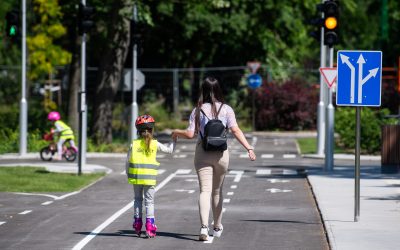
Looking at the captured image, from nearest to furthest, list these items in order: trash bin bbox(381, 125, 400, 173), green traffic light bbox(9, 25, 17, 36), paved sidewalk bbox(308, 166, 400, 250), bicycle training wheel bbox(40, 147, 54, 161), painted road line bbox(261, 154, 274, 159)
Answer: paved sidewalk bbox(308, 166, 400, 250), trash bin bbox(381, 125, 400, 173), green traffic light bbox(9, 25, 17, 36), bicycle training wheel bbox(40, 147, 54, 161), painted road line bbox(261, 154, 274, 159)

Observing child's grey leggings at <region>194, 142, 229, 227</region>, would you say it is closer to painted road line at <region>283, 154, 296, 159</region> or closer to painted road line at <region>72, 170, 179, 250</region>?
painted road line at <region>72, 170, 179, 250</region>

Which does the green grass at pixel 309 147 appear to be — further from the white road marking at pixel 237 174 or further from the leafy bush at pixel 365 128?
the white road marking at pixel 237 174

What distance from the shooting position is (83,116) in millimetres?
26031

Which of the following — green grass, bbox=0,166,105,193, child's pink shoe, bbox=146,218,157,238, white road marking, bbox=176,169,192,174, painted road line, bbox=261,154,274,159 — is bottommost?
painted road line, bbox=261,154,274,159

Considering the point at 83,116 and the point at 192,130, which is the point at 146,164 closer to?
the point at 192,130

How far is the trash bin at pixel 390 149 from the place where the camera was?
2562 cm

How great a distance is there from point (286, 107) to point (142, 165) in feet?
118

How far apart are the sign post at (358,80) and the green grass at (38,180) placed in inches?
313

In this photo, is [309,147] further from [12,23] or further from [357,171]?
[357,171]

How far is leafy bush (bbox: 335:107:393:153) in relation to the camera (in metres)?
34.9

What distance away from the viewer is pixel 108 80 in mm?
36875

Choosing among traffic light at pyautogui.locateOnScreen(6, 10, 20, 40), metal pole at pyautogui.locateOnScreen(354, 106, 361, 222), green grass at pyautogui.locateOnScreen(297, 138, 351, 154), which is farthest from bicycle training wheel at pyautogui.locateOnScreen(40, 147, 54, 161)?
metal pole at pyautogui.locateOnScreen(354, 106, 361, 222)

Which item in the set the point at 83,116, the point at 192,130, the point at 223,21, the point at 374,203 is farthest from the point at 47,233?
the point at 223,21

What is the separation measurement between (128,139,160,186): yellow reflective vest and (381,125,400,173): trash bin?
1272cm
